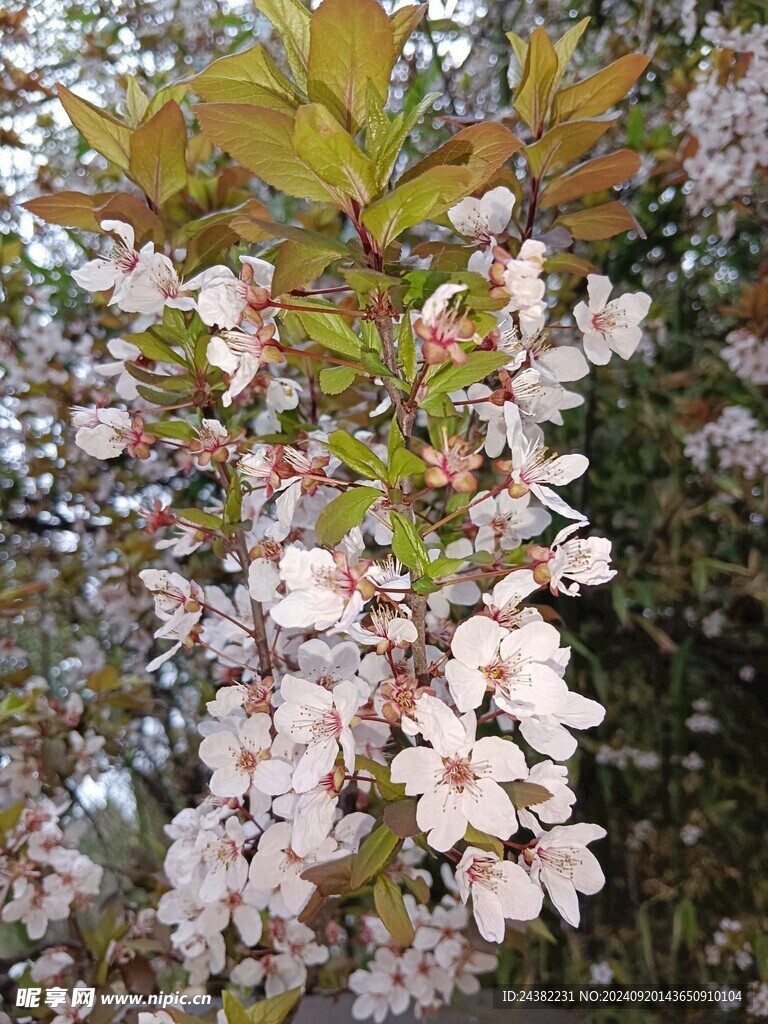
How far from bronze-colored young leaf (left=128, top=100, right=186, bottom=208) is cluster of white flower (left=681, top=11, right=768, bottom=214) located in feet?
3.72

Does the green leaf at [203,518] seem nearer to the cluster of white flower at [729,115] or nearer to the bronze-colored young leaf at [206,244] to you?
the bronze-colored young leaf at [206,244]

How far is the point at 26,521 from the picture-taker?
5.34 ft

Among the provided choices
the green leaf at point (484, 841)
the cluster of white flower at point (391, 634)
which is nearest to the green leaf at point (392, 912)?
the cluster of white flower at point (391, 634)

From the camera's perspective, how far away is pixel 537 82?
550mm

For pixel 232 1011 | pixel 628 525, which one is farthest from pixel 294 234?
pixel 628 525

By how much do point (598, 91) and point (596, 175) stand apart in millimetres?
60

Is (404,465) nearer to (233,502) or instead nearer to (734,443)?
(233,502)

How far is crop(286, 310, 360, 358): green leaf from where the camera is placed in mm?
476

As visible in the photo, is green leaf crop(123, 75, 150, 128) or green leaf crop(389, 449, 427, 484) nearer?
green leaf crop(389, 449, 427, 484)

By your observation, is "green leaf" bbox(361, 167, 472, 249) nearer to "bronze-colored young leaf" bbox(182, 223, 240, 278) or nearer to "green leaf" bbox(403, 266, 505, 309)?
"green leaf" bbox(403, 266, 505, 309)

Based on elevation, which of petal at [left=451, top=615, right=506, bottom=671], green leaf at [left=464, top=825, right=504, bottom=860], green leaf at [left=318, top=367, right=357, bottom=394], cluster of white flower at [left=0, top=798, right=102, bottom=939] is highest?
green leaf at [left=318, top=367, right=357, bottom=394]

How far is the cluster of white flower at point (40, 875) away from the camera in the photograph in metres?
0.96

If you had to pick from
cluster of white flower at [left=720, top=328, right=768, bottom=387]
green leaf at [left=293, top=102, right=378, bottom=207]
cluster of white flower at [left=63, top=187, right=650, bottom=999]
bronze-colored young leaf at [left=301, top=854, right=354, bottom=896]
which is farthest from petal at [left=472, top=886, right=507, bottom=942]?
cluster of white flower at [left=720, top=328, right=768, bottom=387]

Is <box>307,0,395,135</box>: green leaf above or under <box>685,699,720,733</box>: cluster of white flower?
above
